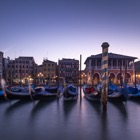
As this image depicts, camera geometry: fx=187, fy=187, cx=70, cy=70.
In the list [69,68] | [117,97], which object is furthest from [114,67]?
[117,97]

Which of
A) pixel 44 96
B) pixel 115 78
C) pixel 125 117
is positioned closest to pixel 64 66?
pixel 115 78

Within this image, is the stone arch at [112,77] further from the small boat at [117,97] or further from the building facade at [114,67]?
the small boat at [117,97]

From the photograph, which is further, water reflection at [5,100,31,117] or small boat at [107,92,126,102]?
small boat at [107,92,126,102]

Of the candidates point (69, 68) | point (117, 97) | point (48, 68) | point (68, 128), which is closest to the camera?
point (68, 128)

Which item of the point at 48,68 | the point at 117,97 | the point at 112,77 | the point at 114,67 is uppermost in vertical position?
the point at 48,68

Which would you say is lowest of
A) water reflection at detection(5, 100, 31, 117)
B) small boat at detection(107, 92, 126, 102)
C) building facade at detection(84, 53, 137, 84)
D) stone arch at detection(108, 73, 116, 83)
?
water reflection at detection(5, 100, 31, 117)

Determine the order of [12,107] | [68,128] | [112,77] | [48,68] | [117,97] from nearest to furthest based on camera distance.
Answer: [68,128], [12,107], [117,97], [112,77], [48,68]

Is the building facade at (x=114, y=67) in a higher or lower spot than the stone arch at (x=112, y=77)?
higher

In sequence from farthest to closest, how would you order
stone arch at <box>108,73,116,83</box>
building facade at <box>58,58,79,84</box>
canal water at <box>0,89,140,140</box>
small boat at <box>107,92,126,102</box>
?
building facade at <box>58,58,79,84</box> → stone arch at <box>108,73,116,83</box> → small boat at <box>107,92,126,102</box> → canal water at <box>0,89,140,140</box>

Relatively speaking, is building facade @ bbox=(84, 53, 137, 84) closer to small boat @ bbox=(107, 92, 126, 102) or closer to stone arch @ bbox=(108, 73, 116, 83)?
stone arch @ bbox=(108, 73, 116, 83)

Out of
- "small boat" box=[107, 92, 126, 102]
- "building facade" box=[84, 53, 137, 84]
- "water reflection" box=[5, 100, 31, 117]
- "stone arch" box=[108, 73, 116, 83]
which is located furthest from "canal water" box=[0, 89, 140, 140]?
"stone arch" box=[108, 73, 116, 83]

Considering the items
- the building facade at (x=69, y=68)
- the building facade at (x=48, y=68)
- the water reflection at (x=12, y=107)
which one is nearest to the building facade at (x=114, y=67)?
the building facade at (x=69, y=68)

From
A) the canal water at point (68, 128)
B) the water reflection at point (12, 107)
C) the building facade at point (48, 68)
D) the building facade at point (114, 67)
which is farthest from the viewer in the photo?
the building facade at point (48, 68)

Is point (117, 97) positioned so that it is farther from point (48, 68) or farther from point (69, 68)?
point (69, 68)
